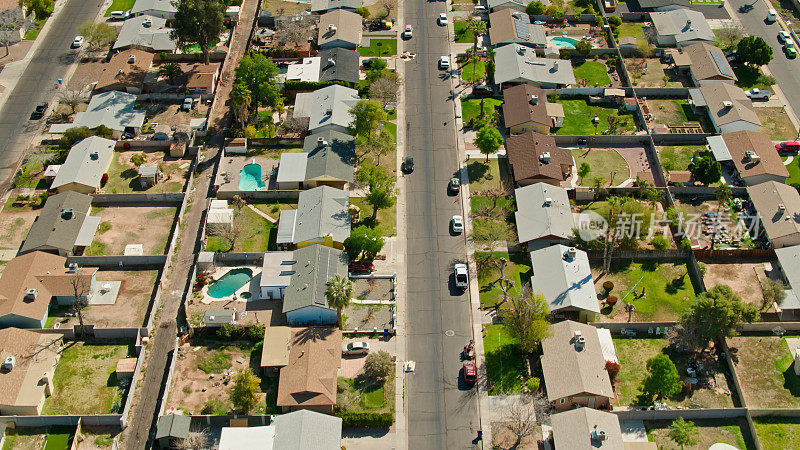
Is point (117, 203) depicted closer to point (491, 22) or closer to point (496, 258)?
point (496, 258)

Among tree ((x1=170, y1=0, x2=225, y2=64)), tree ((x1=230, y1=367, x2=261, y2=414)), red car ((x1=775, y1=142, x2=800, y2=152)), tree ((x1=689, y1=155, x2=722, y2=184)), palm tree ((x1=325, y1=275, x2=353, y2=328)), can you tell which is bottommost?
tree ((x1=230, y1=367, x2=261, y2=414))

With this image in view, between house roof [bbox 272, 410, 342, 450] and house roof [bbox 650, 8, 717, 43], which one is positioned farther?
house roof [bbox 650, 8, 717, 43]

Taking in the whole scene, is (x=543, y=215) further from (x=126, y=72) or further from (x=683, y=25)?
(x=126, y=72)

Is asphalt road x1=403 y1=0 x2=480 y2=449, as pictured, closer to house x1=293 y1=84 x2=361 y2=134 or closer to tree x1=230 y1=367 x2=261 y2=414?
house x1=293 y1=84 x2=361 y2=134

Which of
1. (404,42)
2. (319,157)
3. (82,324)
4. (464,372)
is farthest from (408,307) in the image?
(404,42)

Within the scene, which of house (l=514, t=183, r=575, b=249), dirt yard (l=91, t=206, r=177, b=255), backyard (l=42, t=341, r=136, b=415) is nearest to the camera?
backyard (l=42, t=341, r=136, b=415)

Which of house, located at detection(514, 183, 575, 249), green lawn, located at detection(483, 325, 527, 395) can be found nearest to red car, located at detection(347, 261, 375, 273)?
green lawn, located at detection(483, 325, 527, 395)
